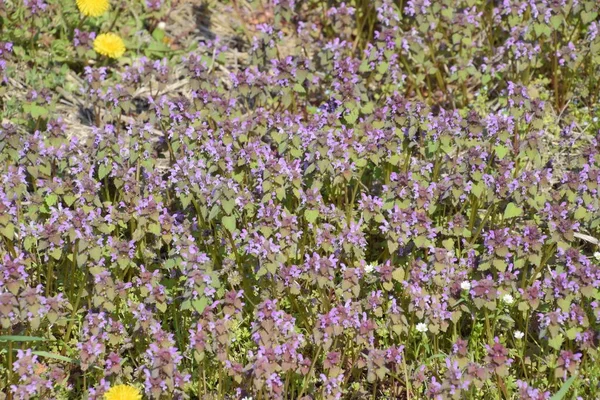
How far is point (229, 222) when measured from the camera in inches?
202

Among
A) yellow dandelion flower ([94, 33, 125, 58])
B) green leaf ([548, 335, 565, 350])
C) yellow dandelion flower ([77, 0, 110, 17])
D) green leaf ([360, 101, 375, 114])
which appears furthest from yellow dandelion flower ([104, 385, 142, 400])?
yellow dandelion flower ([77, 0, 110, 17])

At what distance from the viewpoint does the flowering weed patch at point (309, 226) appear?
4.77 metres

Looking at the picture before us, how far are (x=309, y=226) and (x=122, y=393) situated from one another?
1.46 metres

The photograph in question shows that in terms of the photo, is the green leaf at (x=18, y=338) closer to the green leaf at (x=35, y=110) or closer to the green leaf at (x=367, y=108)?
the green leaf at (x=35, y=110)

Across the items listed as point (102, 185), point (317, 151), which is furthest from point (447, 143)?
point (102, 185)

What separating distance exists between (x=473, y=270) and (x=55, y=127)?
105 inches

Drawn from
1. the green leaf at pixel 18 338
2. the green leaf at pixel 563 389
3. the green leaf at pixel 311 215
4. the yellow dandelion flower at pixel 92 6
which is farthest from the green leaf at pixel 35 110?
the green leaf at pixel 563 389

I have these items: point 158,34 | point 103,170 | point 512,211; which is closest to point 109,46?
point 158,34

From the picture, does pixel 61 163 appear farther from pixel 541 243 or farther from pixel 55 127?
pixel 541 243

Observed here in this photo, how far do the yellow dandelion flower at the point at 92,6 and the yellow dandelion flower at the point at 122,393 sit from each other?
3184 mm

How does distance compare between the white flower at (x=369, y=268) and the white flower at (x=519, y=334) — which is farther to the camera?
the white flower at (x=369, y=268)

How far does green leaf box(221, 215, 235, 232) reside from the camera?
5.12 m

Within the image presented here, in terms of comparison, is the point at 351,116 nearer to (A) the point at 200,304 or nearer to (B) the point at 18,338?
(A) the point at 200,304

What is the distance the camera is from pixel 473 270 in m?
5.36
